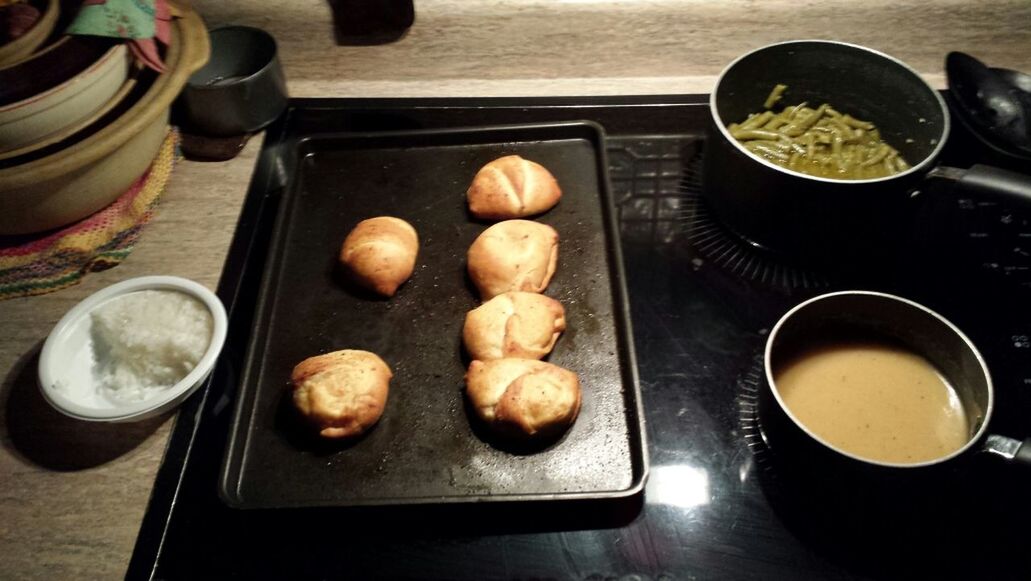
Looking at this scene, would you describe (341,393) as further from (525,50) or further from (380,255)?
(525,50)

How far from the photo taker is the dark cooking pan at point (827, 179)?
1039 mm

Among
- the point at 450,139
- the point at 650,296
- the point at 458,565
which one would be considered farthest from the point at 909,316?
the point at 450,139

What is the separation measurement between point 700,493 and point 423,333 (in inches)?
18.8

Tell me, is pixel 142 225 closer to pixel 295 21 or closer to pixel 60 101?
pixel 60 101

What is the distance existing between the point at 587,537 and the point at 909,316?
54cm

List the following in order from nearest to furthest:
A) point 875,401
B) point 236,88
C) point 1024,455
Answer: point 1024,455
point 875,401
point 236,88

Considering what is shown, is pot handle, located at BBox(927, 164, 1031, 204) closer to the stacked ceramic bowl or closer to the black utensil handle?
the black utensil handle

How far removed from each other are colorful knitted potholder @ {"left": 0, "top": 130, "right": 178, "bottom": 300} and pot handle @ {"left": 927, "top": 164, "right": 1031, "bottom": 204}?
134cm

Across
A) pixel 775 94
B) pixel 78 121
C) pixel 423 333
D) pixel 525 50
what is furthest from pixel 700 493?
pixel 78 121

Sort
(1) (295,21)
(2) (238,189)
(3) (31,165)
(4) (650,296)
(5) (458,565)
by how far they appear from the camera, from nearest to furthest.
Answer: (5) (458,565) → (3) (31,165) → (4) (650,296) → (2) (238,189) → (1) (295,21)

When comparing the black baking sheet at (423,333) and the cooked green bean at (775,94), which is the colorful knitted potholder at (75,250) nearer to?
the black baking sheet at (423,333)

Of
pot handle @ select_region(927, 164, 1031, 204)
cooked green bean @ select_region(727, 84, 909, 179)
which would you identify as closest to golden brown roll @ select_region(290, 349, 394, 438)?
cooked green bean @ select_region(727, 84, 909, 179)

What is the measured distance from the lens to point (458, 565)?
93cm

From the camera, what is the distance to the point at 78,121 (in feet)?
3.58
